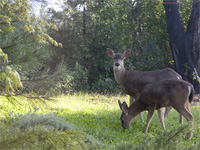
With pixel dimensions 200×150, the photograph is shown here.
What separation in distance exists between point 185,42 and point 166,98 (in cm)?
892

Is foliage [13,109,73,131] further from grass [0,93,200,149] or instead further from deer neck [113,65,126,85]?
deer neck [113,65,126,85]

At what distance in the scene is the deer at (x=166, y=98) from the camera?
739 centimetres

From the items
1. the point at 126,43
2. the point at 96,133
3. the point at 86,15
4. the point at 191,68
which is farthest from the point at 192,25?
the point at 96,133

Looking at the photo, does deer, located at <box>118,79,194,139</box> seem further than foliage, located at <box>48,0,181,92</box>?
No

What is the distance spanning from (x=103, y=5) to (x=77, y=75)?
402 centimetres

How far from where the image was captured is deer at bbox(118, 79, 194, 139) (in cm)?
739

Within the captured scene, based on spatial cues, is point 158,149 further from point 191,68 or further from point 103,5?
point 103,5

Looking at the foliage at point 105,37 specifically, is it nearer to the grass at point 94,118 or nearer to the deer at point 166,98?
the grass at point 94,118

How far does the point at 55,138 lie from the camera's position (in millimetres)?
3336

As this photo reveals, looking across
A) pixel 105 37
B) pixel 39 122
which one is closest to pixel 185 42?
pixel 105 37

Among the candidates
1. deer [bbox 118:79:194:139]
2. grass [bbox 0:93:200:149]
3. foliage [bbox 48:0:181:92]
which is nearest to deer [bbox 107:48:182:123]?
grass [bbox 0:93:200:149]

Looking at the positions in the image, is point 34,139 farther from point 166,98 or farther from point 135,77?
point 135,77

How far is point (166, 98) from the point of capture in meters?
7.55

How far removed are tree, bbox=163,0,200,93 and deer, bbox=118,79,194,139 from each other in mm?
8160
